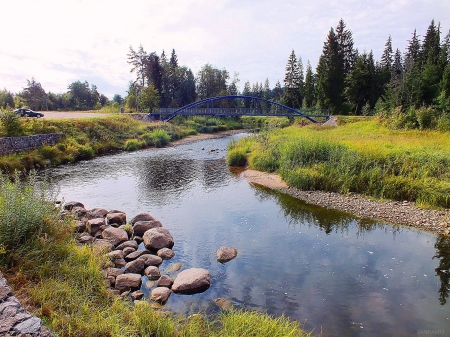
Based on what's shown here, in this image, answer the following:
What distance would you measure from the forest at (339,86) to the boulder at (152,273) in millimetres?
24654

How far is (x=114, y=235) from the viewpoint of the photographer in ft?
31.3

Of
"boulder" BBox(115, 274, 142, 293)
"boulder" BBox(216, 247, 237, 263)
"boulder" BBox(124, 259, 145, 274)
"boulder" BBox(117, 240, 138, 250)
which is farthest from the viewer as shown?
"boulder" BBox(117, 240, 138, 250)

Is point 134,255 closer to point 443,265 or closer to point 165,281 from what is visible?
point 165,281

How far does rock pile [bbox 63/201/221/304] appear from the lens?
7207 millimetres

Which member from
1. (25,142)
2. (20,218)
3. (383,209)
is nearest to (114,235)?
(20,218)

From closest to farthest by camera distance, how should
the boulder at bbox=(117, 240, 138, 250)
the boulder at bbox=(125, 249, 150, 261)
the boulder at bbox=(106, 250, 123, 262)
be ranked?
the boulder at bbox=(106, 250, 123, 262) → the boulder at bbox=(125, 249, 150, 261) → the boulder at bbox=(117, 240, 138, 250)

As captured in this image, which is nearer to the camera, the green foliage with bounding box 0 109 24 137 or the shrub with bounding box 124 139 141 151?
the green foliage with bounding box 0 109 24 137

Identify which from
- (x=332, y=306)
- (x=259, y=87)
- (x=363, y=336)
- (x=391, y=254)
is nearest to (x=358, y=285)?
(x=332, y=306)

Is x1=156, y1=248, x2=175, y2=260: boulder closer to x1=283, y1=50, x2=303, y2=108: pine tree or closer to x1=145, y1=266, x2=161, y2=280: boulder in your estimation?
x1=145, y1=266, x2=161, y2=280: boulder

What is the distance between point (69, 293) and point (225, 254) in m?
4.34

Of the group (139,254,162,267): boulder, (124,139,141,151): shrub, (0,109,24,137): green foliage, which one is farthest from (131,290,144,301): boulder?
(124,139,141,151): shrub

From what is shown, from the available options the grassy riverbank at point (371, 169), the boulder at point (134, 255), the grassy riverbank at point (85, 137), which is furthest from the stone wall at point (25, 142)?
the grassy riverbank at point (371, 169)

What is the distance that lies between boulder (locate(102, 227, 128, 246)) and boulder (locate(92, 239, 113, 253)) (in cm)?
20

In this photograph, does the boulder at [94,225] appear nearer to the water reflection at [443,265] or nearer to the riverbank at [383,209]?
the riverbank at [383,209]
